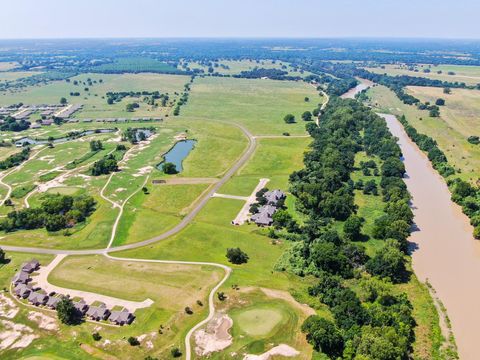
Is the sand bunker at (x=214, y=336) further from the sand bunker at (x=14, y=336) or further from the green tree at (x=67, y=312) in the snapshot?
the sand bunker at (x=14, y=336)

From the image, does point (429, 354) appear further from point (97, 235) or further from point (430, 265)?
point (97, 235)

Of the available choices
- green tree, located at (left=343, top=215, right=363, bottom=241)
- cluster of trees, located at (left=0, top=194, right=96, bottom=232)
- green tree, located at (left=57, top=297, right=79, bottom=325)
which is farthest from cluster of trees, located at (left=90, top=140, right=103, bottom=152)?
green tree, located at (left=343, top=215, right=363, bottom=241)

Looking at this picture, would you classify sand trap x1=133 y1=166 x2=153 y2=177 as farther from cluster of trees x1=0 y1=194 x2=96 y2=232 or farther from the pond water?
cluster of trees x1=0 y1=194 x2=96 y2=232

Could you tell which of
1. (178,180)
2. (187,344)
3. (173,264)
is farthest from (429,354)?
(178,180)

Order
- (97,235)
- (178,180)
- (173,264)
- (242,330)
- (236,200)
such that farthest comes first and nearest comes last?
(178,180) < (236,200) < (97,235) < (173,264) < (242,330)

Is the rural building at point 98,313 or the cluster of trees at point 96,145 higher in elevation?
the cluster of trees at point 96,145

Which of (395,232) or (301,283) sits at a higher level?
(395,232)

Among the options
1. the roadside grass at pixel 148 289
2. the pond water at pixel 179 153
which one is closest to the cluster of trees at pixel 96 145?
the pond water at pixel 179 153
